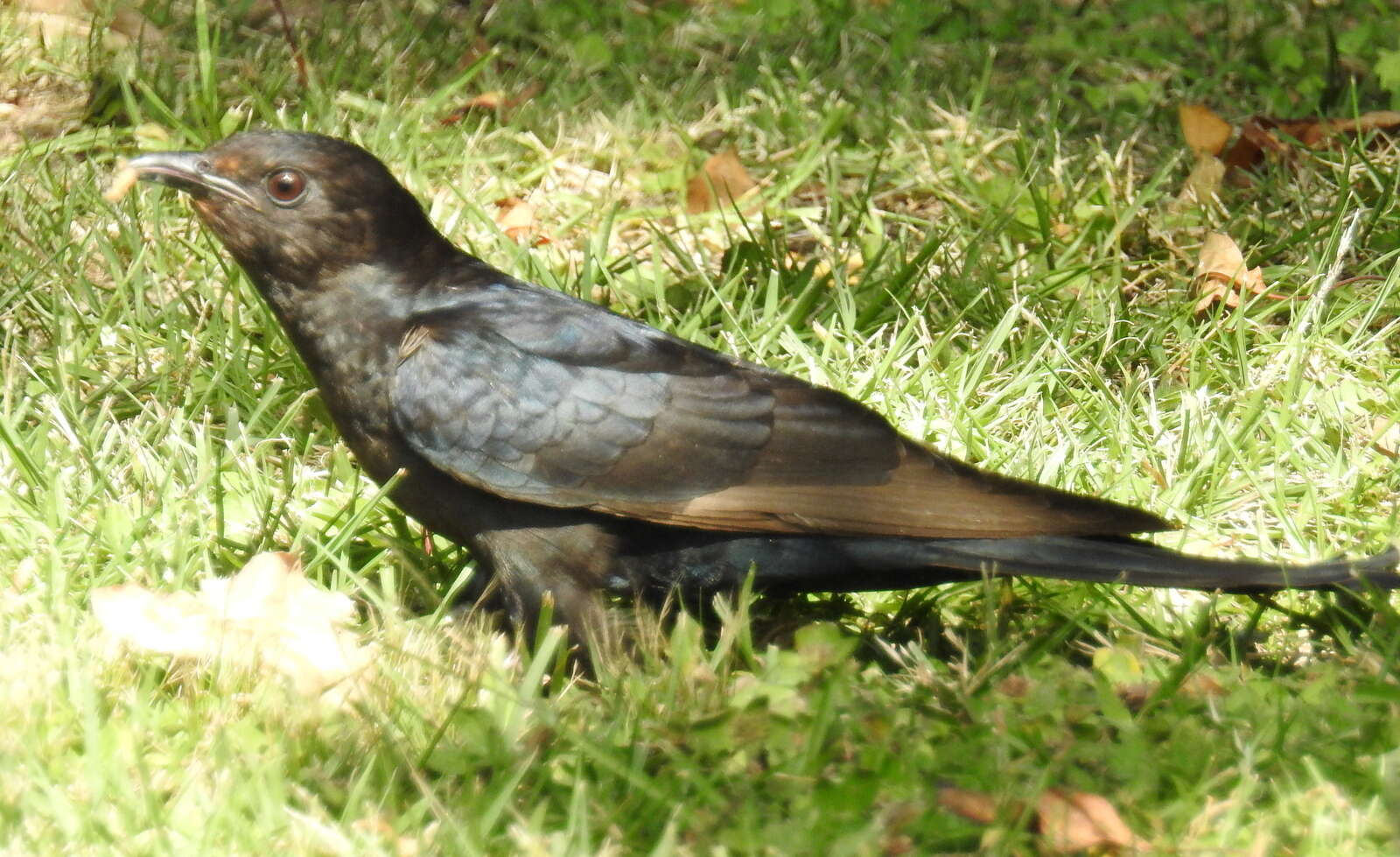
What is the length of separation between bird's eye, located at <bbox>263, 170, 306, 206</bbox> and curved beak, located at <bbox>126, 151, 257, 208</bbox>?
0.15ft

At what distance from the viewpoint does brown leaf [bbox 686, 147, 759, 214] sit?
555cm

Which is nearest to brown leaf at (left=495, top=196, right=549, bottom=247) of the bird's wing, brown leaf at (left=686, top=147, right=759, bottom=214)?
brown leaf at (left=686, top=147, right=759, bottom=214)

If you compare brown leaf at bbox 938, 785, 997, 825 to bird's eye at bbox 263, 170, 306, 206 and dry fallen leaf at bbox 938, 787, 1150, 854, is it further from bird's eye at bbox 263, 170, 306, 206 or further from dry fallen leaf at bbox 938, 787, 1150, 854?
bird's eye at bbox 263, 170, 306, 206

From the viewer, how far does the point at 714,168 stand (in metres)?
5.65

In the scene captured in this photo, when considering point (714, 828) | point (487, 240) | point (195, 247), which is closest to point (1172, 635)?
point (714, 828)

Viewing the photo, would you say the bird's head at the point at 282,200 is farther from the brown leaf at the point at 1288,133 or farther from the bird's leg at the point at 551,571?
the brown leaf at the point at 1288,133

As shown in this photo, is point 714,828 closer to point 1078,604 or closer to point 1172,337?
point 1078,604

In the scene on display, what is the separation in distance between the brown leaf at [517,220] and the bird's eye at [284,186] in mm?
1608

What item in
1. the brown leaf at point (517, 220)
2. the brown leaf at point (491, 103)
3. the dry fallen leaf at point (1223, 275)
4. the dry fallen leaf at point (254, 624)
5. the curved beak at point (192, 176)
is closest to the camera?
the dry fallen leaf at point (254, 624)

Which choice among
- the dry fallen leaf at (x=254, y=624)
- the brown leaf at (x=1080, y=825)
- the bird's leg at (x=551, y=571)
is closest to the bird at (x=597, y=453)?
the bird's leg at (x=551, y=571)

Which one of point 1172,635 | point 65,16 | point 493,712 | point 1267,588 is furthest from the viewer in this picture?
point 65,16

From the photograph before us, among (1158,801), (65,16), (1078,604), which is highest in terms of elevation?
(65,16)

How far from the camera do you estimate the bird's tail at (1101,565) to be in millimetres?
3184

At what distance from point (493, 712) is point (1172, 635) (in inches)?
59.7
